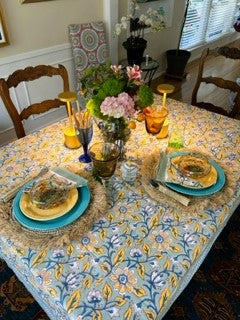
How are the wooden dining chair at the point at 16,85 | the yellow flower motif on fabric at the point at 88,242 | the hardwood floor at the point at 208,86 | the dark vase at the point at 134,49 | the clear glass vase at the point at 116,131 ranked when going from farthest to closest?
the hardwood floor at the point at 208,86 < the dark vase at the point at 134,49 < the wooden dining chair at the point at 16,85 < the clear glass vase at the point at 116,131 < the yellow flower motif on fabric at the point at 88,242

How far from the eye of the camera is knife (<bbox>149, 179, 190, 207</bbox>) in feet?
2.71

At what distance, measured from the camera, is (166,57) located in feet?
12.5

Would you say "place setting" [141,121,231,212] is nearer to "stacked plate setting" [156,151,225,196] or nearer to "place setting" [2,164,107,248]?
"stacked plate setting" [156,151,225,196]

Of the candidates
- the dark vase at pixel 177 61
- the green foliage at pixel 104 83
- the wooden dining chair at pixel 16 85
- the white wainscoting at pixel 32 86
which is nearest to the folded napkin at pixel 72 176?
the green foliage at pixel 104 83

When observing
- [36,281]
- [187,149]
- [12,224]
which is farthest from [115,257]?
[187,149]

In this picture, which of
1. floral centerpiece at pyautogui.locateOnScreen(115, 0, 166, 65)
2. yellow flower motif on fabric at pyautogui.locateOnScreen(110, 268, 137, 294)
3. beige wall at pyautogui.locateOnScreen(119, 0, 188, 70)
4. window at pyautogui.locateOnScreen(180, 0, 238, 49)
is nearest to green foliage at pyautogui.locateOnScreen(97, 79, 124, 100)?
yellow flower motif on fabric at pyautogui.locateOnScreen(110, 268, 137, 294)

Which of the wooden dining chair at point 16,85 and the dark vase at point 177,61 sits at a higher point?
the wooden dining chair at point 16,85

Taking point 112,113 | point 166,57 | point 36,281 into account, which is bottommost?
point 166,57

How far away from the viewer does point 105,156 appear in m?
0.90

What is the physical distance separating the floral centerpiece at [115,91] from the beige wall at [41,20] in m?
1.57

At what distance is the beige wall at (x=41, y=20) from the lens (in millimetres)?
2018

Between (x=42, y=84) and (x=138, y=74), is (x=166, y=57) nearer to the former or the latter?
(x=42, y=84)

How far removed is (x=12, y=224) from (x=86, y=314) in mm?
349

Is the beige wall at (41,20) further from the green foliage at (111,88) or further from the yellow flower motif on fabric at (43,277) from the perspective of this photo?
the yellow flower motif on fabric at (43,277)
